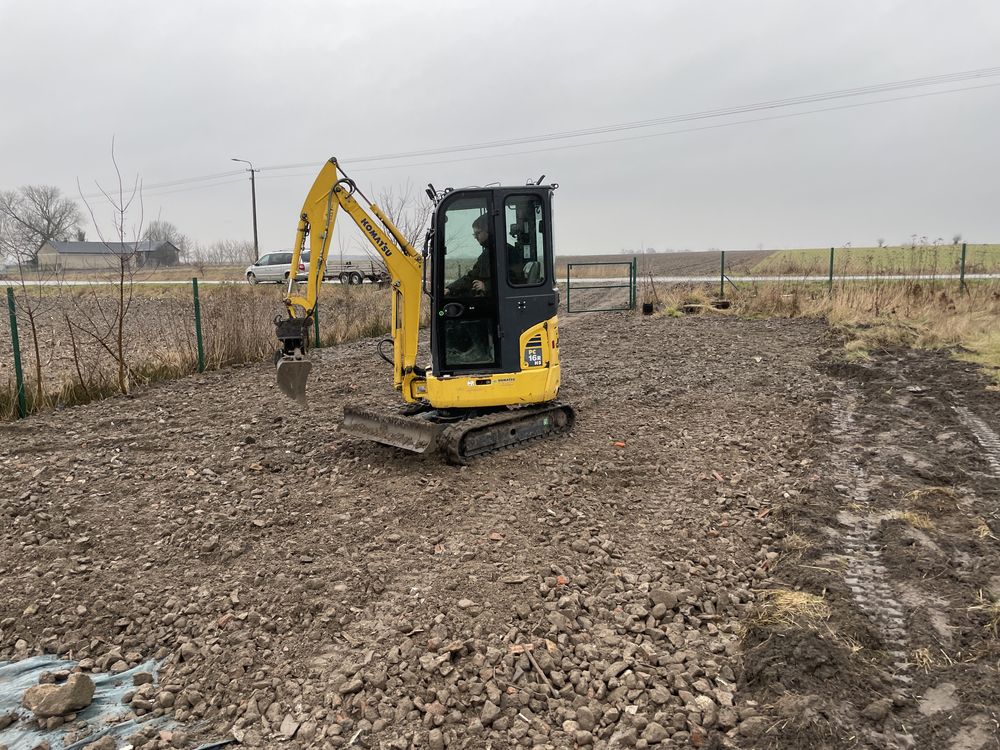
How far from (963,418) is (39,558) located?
8.73m

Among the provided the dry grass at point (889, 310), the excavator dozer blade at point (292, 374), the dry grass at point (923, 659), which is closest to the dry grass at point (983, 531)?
the dry grass at point (923, 659)

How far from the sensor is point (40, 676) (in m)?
3.48

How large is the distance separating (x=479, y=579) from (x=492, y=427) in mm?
2446

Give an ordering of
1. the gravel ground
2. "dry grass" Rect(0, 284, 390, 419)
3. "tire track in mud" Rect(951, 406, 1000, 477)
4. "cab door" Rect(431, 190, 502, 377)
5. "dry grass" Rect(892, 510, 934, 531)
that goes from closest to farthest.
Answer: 1. the gravel ground
2. "dry grass" Rect(892, 510, 934, 531)
3. "tire track in mud" Rect(951, 406, 1000, 477)
4. "cab door" Rect(431, 190, 502, 377)
5. "dry grass" Rect(0, 284, 390, 419)

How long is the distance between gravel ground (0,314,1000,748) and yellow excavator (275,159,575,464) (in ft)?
1.35

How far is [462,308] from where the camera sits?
657cm

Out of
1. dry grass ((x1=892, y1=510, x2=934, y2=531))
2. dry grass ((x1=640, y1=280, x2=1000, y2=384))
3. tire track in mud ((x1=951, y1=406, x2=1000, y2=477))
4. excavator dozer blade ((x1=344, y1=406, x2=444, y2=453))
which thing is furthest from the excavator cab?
dry grass ((x1=640, y1=280, x2=1000, y2=384))

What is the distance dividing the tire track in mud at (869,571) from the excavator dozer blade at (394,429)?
3.31m

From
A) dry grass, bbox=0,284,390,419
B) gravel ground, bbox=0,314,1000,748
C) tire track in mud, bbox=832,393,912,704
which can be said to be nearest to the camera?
gravel ground, bbox=0,314,1000,748

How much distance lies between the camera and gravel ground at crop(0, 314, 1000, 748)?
3133 mm

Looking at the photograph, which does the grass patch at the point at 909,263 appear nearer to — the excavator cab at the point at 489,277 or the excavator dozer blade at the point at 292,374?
the excavator cab at the point at 489,277

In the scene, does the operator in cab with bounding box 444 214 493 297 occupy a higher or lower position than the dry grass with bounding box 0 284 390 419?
higher

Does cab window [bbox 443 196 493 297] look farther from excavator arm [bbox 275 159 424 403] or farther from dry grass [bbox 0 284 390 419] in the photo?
dry grass [bbox 0 284 390 419]

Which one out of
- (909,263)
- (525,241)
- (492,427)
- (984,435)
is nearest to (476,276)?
(525,241)
